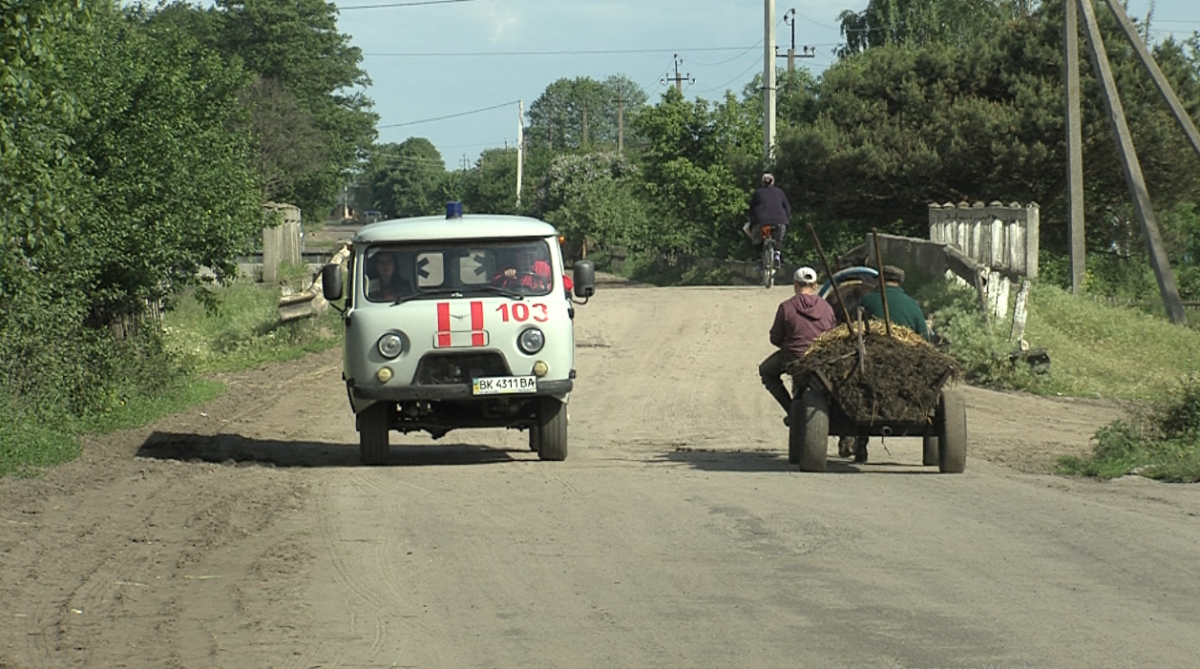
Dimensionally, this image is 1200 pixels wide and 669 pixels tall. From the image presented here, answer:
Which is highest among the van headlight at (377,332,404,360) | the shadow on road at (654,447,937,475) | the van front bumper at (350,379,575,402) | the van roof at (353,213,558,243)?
the van roof at (353,213,558,243)

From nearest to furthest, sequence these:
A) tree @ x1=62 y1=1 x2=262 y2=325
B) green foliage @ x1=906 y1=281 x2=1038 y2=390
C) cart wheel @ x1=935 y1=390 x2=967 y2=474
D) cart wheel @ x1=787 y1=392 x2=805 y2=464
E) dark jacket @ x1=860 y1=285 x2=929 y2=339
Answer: cart wheel @ x1=935 y1=390 x2=967 y2=474, cart wheel @ x1=787 y1=392 x2=805 y2=464, dark jacket @ x1=860 y1=285 x2=929 y2=339, tree @ x1=62 y1=1 x2=262 y2=325, green foliage @ x1=906 y1=281 x2=1038 y2=390

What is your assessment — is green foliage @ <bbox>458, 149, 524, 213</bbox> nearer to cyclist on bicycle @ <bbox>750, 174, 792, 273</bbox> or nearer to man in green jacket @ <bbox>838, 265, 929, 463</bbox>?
cyclist on bicycle @ <bbox>750, 174, 792, 273</bbox>

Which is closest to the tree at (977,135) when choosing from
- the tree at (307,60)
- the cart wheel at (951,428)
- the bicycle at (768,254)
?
the bicycle at (768,254)

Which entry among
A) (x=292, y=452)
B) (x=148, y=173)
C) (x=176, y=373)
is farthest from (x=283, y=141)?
(x=292, y=452)

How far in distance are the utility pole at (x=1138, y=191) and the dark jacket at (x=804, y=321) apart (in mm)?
15044

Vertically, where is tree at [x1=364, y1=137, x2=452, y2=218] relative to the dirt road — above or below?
above

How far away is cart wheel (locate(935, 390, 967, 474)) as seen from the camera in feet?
41.7

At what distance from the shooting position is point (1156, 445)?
14.1m

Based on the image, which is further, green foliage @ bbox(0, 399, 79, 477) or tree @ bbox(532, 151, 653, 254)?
tree @ bbox(532, 151, 653, 254)

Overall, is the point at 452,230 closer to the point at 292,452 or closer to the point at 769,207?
the point at 292,452

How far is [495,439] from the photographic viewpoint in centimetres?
1750

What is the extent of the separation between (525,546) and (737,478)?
11.7 ft

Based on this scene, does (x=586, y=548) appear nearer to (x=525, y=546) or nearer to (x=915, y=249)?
(x=525, y=546)

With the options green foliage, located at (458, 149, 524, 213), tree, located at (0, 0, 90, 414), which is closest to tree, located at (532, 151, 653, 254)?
green foliage, located at (458, 149, 524, 213)
